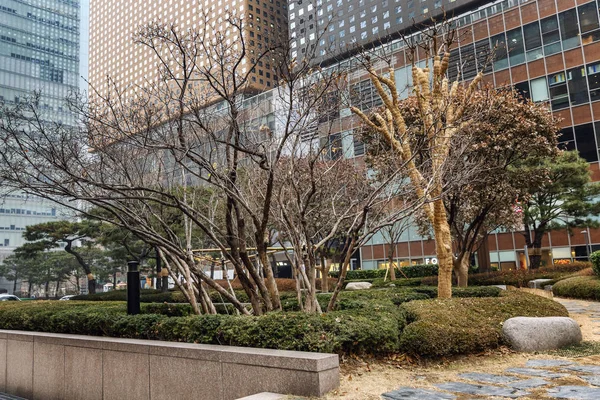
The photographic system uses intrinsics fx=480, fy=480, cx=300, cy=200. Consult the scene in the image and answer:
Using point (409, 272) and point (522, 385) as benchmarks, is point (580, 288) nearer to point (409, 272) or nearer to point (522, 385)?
point (522, 385)

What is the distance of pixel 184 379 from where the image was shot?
6609 mm

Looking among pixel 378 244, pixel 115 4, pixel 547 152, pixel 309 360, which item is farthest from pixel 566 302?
pixel 115 4

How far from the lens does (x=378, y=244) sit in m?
42.3

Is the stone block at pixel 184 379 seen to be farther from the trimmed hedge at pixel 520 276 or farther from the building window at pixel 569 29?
the building window at pixel 569 29

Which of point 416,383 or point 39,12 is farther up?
point 39,12

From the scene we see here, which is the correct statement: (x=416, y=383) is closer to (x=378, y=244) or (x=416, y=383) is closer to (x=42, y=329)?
(x=42, y=329)

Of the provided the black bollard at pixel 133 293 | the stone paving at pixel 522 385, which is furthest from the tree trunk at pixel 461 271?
the black bollard at pixel 133 293

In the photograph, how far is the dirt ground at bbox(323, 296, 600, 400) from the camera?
216 inches

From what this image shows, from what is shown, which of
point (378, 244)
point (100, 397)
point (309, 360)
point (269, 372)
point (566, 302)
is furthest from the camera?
point (378, 244)

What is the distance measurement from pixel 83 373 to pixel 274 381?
4453 mm

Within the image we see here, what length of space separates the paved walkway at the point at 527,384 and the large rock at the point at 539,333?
22.4 inches

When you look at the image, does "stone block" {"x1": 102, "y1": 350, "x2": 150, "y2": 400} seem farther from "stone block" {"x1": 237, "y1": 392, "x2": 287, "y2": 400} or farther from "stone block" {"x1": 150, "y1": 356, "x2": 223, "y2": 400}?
"stone block" {"x1": 237, "y1": 392, "x2": 287, "y2": 400}

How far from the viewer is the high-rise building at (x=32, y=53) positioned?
237 ft

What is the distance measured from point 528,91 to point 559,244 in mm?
11136
